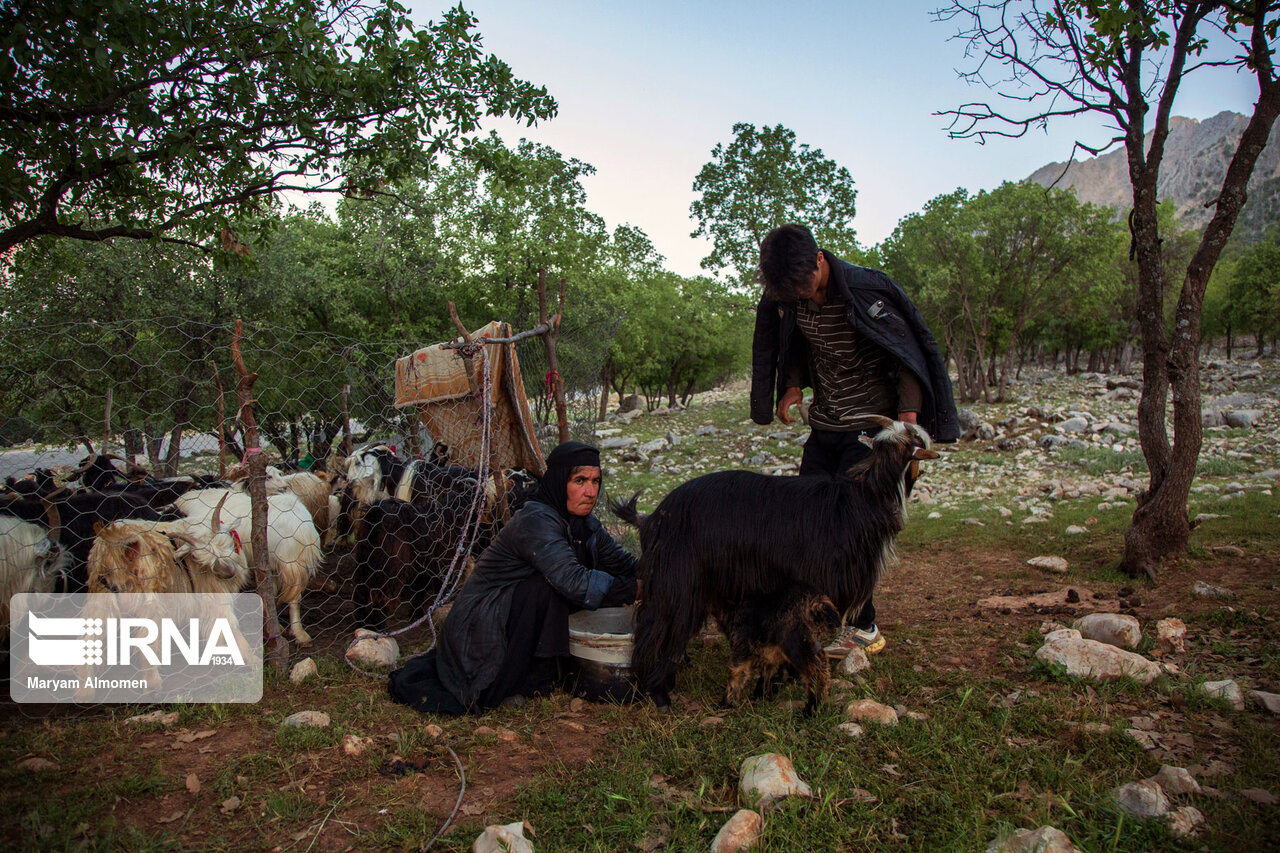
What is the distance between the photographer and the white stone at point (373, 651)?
153 inches

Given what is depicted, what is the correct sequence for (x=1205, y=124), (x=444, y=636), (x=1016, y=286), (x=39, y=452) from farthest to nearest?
1. (x=1205, y=124)
2. (x=1016, y=286)
3. (x=39, y=452)
4. (x=444, y=636)

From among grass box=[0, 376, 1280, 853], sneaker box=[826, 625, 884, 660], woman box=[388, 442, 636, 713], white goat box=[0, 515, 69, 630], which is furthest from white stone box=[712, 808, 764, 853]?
white goat box=[0, 515, 69, 630]

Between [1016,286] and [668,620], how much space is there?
20.2 m

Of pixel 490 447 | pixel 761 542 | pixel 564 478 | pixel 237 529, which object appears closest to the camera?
pixel 761 542

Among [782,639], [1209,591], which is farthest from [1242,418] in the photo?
[782,639]

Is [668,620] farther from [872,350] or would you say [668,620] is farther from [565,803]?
[872,350]

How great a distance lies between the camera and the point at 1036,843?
2020 millimetres

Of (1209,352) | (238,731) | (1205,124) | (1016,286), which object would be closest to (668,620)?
(238,731)

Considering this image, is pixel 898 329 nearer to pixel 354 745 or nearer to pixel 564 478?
pixel 564 478

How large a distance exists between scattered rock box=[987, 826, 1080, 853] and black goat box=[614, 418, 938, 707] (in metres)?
1.11

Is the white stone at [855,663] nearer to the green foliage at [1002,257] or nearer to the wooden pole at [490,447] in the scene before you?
the wooden pole at [490,447]

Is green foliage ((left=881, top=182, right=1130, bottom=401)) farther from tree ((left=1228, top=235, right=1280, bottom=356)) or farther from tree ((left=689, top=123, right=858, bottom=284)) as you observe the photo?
tree ((left=1228, top=235, right=1280, bottom=356))

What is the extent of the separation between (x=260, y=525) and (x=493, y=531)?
157 cm

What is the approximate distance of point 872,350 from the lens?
11.9 ft
